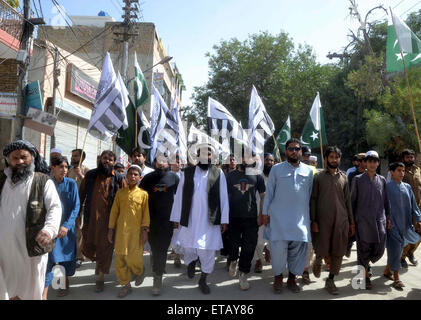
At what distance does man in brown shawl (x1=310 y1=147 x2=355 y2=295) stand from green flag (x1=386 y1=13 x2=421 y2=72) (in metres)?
2.13

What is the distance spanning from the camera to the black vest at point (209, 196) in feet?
15.4

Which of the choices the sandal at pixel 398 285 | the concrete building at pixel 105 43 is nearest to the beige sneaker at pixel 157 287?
the sandal at pixel 398 285

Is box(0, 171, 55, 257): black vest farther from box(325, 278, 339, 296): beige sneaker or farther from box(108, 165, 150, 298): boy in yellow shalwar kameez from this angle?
box(325, 278, 339, 296): beige sneaker

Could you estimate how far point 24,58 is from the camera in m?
8.60

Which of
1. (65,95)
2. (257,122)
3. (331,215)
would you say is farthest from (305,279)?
(65,95)

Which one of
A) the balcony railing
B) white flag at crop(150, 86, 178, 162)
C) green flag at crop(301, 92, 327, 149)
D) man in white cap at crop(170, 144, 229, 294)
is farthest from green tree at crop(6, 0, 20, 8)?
man in white cap at crop(170, 144, 229, 294)

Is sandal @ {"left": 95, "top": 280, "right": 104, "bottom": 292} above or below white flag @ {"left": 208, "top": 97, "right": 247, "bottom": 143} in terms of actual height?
below

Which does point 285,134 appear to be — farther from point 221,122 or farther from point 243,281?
point 243,281

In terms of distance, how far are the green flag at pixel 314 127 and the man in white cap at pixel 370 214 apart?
149 inches

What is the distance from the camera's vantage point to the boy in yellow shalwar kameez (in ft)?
14.5

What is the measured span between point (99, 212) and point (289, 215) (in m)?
2.49

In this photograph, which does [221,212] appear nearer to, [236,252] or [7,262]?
[236,252]

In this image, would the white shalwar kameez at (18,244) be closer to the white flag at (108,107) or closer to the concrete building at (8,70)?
the white flag at (108,107)

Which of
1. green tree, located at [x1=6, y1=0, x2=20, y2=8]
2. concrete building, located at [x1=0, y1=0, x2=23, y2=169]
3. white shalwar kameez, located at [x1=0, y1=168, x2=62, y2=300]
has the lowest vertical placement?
white shalwar kameez, located at [x1=0, y1=168, x2=62, y2=300]
